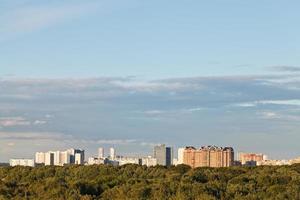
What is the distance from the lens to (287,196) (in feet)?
153

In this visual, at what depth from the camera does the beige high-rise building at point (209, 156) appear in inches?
5297

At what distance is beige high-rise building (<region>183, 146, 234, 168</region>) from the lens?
134550mm

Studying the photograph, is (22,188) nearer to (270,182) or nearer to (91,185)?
(91,185)

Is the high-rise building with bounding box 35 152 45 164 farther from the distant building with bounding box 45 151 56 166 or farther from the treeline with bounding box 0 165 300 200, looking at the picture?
the treeline with bounding box 0 165 300 200

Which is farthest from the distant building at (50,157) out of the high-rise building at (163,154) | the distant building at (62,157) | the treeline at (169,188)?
the treeline at (169,188)

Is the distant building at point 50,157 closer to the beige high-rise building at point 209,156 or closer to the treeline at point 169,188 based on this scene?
the beige high-rise building at point 209,156

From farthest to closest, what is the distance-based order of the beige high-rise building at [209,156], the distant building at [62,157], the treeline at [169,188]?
the distant building at [62,157] → the beige high-rise building at [209,156] → the treeline at [169,188]

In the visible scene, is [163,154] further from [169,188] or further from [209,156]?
[169,188]

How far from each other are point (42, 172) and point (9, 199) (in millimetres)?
21783

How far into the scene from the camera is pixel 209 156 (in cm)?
14000

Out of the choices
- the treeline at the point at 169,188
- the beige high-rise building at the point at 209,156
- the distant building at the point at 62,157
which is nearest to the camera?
the treeline at the point at 169,188

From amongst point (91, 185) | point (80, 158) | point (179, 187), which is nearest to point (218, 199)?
point (179, 187)

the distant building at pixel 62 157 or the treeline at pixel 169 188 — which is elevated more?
the distant building at pixel 62 157

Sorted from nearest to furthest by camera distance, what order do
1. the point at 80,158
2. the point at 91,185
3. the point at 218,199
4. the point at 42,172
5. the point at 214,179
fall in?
the point at 218,199 < the point at 91,185 < the point at 214,179 < the point at 42,172 < the point at 80,158
